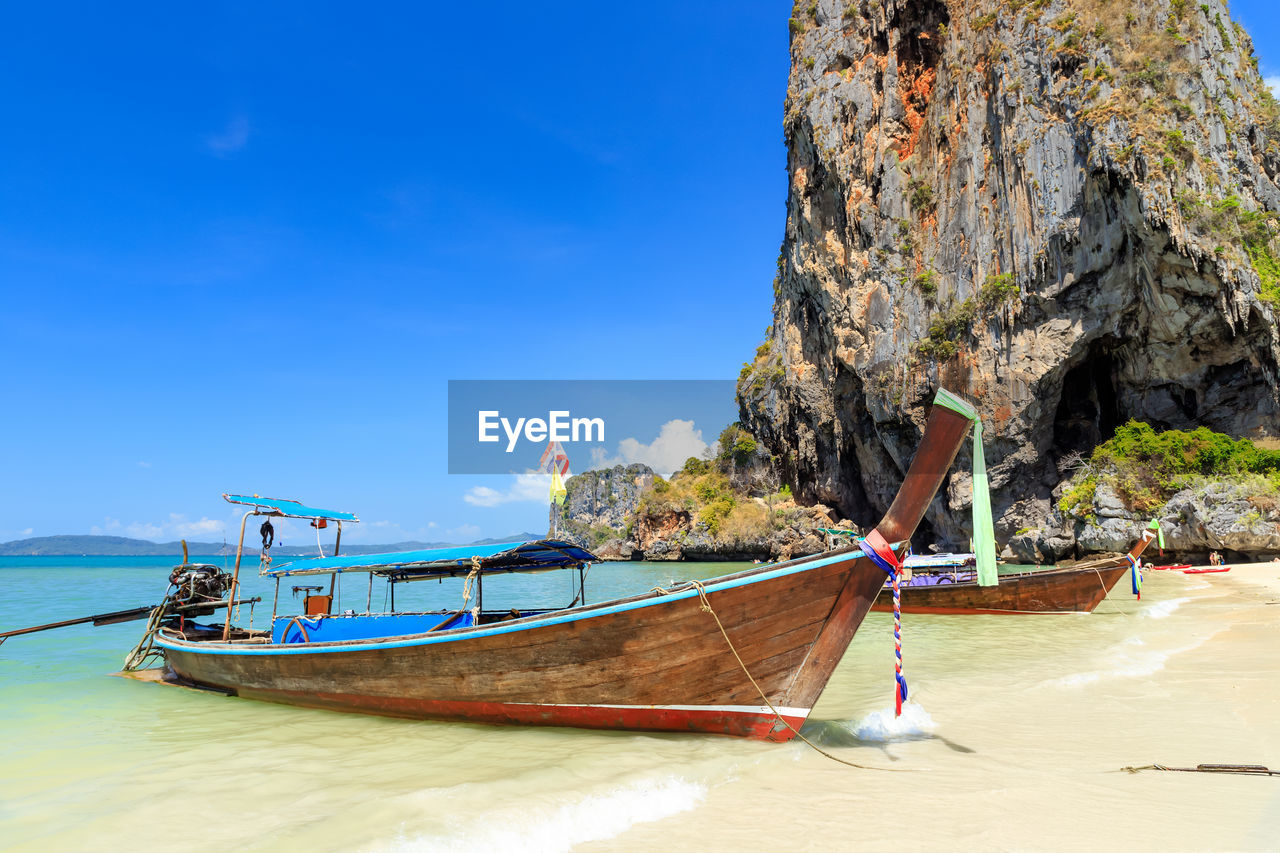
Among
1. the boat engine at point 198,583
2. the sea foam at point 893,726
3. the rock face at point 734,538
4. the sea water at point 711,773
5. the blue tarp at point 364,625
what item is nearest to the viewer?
the sea water at point 711,773

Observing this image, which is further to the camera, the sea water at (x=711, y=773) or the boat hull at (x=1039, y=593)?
the boat hull at (x=1039, y=593)

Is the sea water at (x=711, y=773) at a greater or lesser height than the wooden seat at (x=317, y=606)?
lesser

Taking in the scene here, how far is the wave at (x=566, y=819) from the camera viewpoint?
14.3 ft

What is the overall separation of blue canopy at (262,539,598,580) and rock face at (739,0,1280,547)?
2587cm

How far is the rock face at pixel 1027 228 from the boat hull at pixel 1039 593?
16.2 metres

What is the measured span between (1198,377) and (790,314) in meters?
21.3

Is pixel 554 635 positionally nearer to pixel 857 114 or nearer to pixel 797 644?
pixel 797 644

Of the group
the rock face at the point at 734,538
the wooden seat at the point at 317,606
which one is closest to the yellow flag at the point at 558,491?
the rock face at the point at 734,538

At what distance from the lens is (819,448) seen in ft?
139

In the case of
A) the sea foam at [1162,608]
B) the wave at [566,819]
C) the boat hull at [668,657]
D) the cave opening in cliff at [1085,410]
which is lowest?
the sea foam at [1162,608]

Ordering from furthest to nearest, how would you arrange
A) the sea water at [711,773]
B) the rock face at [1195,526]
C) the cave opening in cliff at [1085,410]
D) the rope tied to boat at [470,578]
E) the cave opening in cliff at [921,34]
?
the cave opening in cliff at [921,34], the cave opening in cliff at [1085,410], the rock face at [1195,526], the rope tied to boat at [470,578], the sea water at [711,773]

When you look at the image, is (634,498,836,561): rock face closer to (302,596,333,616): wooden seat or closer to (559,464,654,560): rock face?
→ (559,464,654,560): rock face

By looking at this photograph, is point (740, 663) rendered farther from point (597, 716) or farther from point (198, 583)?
point (198, 583)

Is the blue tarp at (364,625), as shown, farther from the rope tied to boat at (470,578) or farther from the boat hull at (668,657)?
the boat hull at (668,657)
